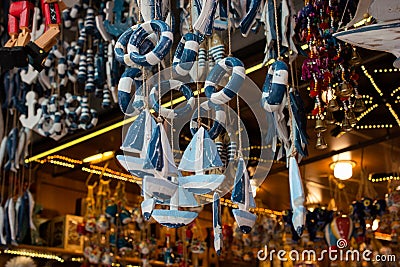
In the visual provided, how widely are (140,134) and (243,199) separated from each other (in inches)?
9.4

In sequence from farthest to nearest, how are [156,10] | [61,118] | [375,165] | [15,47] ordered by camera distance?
1. [375,165]
2. [61,118]
3. [15,47]
4. [156,10]

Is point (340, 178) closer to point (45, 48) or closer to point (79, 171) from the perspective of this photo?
point (79, 171)

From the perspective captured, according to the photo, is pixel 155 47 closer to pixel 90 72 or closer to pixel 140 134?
pixel 140 134

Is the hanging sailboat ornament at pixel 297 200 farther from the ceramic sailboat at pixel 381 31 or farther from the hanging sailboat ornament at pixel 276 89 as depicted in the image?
the ceramic sailboat at pixel 381 31

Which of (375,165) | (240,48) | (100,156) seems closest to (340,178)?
(375,165)

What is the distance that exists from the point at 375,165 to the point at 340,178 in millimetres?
415

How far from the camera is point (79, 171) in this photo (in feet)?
15.1

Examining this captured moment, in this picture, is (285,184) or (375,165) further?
(285,184)

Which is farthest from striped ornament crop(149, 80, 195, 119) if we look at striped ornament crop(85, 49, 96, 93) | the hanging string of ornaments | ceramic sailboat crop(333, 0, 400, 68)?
striped ornament crop(85, 49, 96, 93)

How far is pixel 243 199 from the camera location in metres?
1.28

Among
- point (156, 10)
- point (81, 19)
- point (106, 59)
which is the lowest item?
point (156, 10)

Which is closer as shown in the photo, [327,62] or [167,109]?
[167,109]

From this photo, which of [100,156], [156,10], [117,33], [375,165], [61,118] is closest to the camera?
[156,10]

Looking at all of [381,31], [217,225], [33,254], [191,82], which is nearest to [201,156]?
[217,225]
